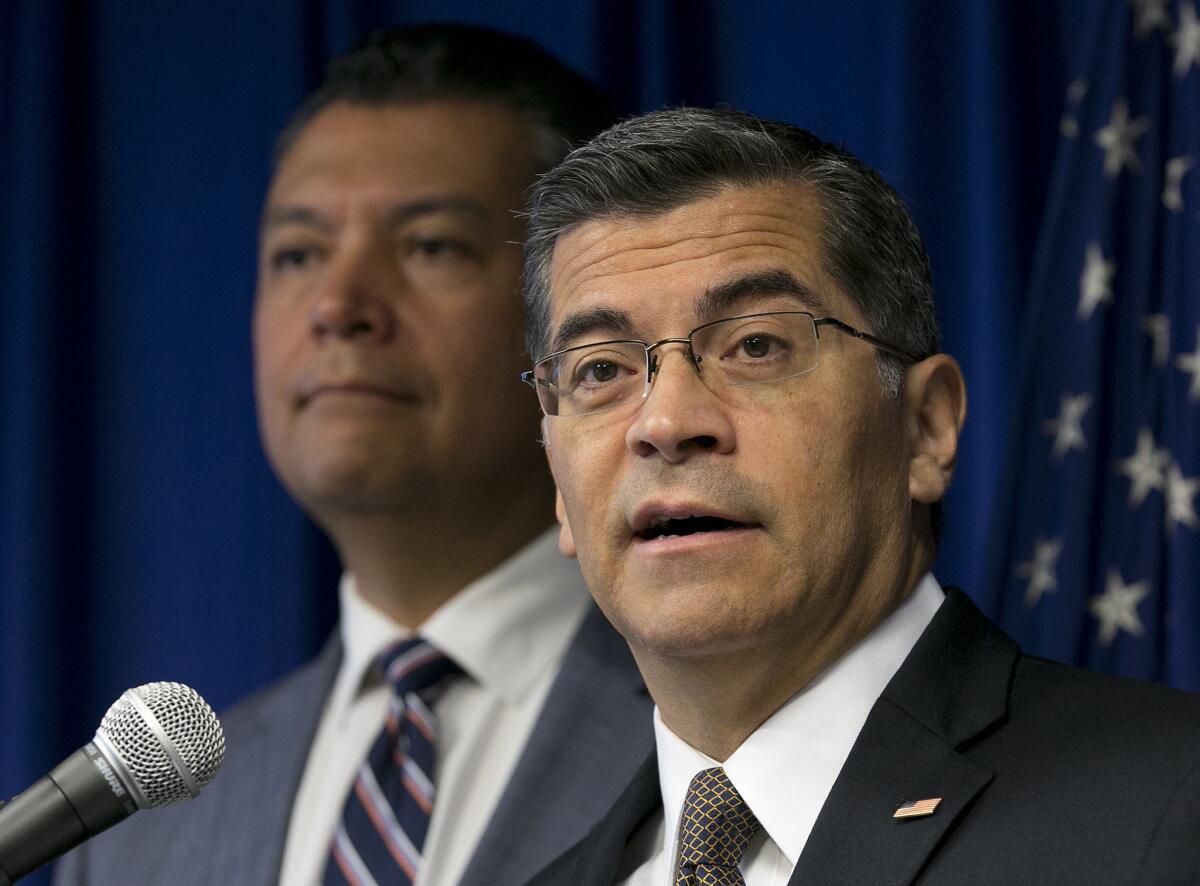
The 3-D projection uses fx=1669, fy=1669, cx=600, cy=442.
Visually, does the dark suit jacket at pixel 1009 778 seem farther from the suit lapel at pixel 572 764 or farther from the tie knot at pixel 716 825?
the suit lapel at pixel 572 764

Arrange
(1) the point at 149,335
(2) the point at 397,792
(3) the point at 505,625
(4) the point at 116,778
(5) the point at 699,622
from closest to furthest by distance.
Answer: (4) the point at 116,778, (5) the point at 699,622, (2) the point at 397,792, (3) the point at 505,625, (1) the point at 149,335

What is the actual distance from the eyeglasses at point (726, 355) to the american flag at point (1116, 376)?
0.69 meters

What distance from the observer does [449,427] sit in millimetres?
2854

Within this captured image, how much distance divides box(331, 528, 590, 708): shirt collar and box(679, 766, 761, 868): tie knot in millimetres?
880

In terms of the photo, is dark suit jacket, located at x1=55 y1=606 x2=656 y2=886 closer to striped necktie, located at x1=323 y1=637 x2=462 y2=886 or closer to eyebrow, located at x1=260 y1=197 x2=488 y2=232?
striped necktie, located at x1=323 y1=637 x2=462 y2=886

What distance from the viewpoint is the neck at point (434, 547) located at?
9.50 ft

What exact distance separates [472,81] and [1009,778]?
173cm

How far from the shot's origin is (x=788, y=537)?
6.18ft

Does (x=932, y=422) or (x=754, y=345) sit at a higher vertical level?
(x=754, y=345)

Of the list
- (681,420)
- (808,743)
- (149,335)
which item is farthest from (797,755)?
(149,335)

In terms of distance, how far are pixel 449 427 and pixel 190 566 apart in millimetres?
1081

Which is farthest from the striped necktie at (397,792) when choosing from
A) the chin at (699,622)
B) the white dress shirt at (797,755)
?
the chin at (699,622)

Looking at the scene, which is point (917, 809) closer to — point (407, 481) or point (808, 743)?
point (808, 743)

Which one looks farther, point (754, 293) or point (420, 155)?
point (420, 155)
